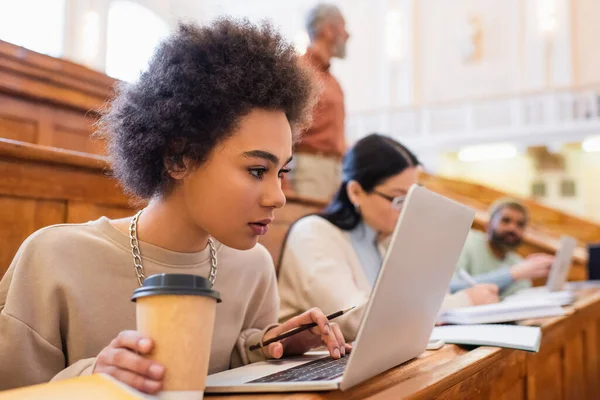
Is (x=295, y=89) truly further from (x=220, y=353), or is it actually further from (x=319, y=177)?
(x=319, y=177)

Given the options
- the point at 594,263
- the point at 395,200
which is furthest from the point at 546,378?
the point at 594,263

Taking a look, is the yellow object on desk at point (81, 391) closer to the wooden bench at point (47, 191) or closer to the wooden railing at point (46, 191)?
the wooden railing at point (46, 191)

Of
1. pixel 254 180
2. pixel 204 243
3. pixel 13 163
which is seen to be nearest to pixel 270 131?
pixel 254 180

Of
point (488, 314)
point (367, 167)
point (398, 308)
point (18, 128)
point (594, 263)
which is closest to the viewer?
point (398, 308)

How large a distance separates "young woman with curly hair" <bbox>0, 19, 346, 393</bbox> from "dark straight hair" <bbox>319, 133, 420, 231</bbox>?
73cm

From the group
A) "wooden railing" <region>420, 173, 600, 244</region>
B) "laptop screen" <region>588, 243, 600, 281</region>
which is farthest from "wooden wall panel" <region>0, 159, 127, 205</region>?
"wooden railing" <region>420, 173, 600, 244</region>

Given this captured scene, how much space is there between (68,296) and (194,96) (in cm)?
33

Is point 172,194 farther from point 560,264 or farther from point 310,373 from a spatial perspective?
point 560,264

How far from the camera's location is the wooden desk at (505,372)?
2.28ft

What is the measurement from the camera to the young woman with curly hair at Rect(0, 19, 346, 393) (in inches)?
31.4

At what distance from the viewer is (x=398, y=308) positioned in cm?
72

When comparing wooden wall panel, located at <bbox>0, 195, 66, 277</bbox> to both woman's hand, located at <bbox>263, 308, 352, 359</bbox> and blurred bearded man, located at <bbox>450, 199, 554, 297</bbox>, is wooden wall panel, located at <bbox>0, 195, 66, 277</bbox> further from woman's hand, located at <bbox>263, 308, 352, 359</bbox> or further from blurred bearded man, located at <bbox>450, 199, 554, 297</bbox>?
blurred bearded man, located at <bbox>450, 199, 554, 297</bbox>

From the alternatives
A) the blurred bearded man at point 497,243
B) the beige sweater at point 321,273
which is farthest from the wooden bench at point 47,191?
the blurred bearded man at point 497,243

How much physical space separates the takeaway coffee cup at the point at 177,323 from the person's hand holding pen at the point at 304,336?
30 centimetres
